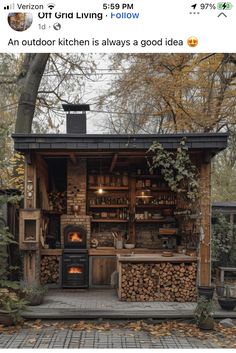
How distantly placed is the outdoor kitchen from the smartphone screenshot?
2cm

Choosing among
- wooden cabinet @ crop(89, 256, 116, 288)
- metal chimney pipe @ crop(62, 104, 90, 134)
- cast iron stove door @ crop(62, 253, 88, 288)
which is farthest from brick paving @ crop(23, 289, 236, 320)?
metal chimney pipe @ crop(62, 104, 90, 134)

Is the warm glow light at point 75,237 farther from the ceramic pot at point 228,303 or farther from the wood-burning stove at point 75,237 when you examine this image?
the ceramic pot at point 228,303

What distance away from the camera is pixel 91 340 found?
5.35 m

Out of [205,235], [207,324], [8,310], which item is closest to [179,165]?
[205,235]

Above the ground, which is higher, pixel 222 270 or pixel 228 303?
pixel 222 270

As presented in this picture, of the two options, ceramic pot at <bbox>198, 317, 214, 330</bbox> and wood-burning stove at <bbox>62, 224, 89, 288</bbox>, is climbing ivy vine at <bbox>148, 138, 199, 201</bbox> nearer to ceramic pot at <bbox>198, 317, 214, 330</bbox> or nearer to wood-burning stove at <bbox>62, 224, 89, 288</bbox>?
ceramic pot at <bbox>198, 317, 214, 330</bbox>

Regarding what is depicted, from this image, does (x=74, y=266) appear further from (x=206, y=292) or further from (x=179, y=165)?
(x=179, y=165)

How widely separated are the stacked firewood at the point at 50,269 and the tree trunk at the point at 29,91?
4685 mm

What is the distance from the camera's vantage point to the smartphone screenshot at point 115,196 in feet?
16.6

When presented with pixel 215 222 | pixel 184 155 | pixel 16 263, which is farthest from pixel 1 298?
pixel 215 222

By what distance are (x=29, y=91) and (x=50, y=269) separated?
6.00 m

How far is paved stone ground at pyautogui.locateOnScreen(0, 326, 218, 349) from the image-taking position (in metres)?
5.14
